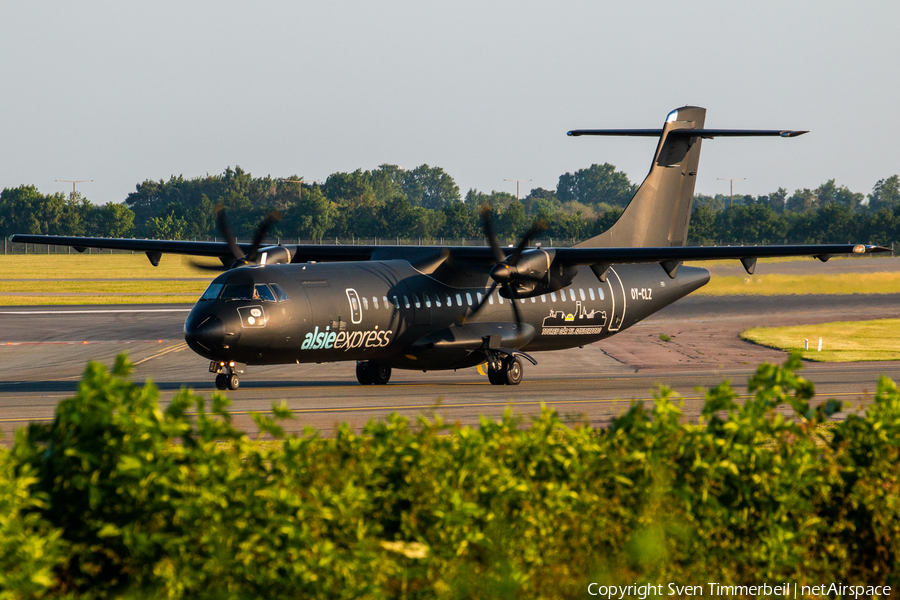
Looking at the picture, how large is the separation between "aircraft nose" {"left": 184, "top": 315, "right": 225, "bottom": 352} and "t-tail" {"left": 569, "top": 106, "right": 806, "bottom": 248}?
12952 millimetres

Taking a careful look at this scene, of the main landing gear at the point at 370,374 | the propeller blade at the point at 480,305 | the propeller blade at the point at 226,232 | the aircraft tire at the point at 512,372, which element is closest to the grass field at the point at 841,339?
the aircraft tire at the point at 512,372

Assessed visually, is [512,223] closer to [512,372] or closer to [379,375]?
[512,372]

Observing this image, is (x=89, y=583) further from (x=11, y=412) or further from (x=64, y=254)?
(x=64, y=254)

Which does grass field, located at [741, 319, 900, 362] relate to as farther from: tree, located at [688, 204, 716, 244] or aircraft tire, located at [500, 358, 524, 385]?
tree, located at [688, 204, 716, 244]

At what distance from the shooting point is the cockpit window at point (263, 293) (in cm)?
2100

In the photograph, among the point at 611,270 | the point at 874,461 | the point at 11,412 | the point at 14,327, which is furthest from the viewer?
the point at 14,327

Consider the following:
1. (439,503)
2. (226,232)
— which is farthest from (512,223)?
(439,503)

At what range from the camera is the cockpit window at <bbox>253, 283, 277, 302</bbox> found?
68.9 ft

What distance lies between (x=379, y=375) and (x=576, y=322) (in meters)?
6.14

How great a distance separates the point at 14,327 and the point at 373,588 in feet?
127

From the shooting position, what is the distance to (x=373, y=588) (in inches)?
212

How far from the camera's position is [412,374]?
2862 centimetres

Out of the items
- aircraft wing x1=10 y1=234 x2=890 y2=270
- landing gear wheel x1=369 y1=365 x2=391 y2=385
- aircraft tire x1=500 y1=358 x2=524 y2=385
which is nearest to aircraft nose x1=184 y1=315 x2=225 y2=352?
aircraft wing x1=10 y1=234 x2=890 y2=270

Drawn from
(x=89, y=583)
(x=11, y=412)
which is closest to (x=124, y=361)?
(x=89, y=583)
